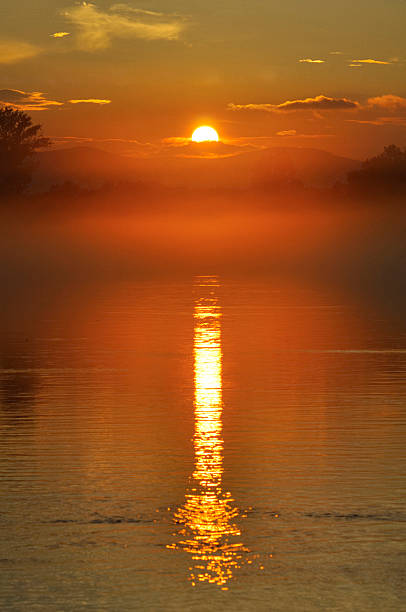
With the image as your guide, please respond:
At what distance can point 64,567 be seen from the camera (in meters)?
11.3

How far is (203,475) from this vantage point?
49.5 ft

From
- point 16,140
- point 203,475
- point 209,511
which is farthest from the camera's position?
point 16,140

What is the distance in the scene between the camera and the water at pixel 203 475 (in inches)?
426

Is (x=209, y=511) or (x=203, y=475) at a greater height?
(x=203, y=475)

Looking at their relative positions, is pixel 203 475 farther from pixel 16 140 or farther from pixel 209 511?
pixel 16 140

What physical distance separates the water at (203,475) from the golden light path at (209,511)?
0.03m

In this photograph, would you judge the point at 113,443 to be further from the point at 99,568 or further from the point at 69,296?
the point at 69,296

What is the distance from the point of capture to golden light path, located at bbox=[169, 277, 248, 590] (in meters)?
11.3

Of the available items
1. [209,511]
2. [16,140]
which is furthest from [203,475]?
[16,140]

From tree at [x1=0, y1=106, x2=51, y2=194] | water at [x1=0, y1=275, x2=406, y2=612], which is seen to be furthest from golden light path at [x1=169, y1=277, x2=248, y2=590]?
tree at [x1=0, y1=106, x2=51, y2=194]

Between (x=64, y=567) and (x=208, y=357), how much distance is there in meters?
18.0

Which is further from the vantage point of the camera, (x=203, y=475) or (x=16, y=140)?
(x=16, y=140)

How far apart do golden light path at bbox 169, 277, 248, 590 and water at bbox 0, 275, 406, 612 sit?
25mm

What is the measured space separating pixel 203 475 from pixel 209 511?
193 centimetres
